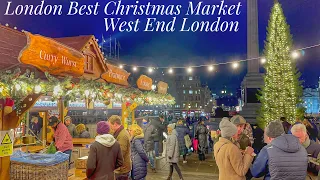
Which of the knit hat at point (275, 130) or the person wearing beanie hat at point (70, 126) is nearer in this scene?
the knit hat at point (275, 130)

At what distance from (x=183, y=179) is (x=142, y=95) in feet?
21.8

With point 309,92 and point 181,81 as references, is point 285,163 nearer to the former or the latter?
point 181,81

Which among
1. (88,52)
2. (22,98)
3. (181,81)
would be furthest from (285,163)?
(181,81)

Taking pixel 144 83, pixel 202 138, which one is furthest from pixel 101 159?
pixel 144 83

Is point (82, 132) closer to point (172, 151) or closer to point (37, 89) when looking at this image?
point (172, 151)

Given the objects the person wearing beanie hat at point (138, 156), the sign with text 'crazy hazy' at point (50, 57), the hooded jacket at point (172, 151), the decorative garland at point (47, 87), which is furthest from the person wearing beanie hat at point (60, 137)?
the hooded jacket at point (172, 151)

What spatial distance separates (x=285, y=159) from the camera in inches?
156

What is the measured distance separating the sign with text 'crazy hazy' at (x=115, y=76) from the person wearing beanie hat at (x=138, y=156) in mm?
5929

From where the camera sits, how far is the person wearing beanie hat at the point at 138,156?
6855 mm

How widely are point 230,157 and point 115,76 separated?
387 inches

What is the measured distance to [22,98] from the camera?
5.95m

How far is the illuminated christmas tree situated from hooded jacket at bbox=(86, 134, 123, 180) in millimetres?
14092

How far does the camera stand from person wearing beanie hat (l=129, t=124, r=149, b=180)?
Result: 6855mm

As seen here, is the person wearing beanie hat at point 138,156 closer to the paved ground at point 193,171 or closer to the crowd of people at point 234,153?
the crowd of people at point 234,153
